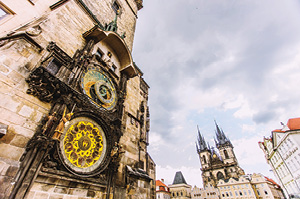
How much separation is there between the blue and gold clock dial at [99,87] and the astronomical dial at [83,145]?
1152 millimetres

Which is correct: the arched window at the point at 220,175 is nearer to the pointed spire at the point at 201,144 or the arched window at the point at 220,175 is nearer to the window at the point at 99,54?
the pointed spire at the point at 201,144

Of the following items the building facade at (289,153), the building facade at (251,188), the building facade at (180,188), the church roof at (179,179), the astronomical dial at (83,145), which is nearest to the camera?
the astronomical dial at (83,145)

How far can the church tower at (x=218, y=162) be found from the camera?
57.4 metres

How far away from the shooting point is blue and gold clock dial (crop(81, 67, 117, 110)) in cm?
577

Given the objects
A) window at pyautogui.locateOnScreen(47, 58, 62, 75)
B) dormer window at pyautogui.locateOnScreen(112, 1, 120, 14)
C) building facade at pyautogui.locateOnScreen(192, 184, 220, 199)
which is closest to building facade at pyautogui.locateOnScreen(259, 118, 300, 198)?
dormer window at pyautogui.locateOnScreen(112, 1, 120, 14)

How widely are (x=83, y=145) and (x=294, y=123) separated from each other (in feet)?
99.6

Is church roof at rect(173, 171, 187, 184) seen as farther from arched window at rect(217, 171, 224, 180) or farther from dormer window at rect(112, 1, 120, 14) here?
dormer window at rect(112, 1, 120, 14)

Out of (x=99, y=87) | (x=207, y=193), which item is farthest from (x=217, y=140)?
(x=99, y=87)

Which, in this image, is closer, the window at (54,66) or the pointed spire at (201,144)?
the window at (54,66)

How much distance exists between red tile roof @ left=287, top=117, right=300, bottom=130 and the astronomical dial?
91.2 feet

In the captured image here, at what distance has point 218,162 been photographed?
6309 cm

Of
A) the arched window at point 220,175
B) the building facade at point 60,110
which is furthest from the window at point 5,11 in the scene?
the arched window at point 220,175

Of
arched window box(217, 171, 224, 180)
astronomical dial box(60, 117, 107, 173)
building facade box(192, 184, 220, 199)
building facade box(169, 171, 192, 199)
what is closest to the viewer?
astronomical dial box(60, 117, 107, 173)

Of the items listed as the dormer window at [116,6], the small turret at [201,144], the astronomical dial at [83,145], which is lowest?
the astronomical dial at [83,145]
